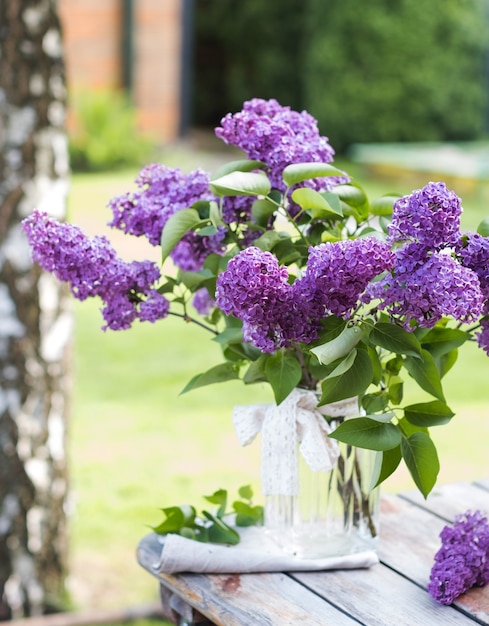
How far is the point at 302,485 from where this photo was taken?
4.99ft

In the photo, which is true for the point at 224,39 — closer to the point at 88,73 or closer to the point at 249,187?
the point at 88,73

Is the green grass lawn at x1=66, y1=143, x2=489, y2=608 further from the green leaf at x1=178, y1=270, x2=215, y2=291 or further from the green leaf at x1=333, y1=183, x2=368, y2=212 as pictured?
the green leaf at x1=333, y1=183, x2=368, y2=212

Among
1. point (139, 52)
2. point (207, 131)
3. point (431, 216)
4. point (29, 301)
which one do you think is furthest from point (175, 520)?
point (207, 131)

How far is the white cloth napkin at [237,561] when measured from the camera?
1.51 m

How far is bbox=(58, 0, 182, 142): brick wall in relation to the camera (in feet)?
30.9

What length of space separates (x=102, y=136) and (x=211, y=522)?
7.83 metres

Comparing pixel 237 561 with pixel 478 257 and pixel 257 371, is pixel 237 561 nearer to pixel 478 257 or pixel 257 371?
pixel 257 371

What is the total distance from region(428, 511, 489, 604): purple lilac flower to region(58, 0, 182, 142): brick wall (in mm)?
8260

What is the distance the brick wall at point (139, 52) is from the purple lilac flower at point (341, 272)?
8.38 metres

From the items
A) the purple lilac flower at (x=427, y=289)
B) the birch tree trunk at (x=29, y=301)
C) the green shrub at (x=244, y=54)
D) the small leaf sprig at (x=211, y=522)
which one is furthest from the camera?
the green shrub at (x=244, y=54)

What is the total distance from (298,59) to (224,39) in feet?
3.15

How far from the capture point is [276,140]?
1452 millimetres

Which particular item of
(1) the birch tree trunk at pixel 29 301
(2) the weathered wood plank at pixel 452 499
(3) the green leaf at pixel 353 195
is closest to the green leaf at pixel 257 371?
(3) the green leaf at pixel 353 195

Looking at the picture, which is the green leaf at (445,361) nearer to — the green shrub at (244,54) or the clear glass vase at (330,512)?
the clear glass vase at (330,512)
